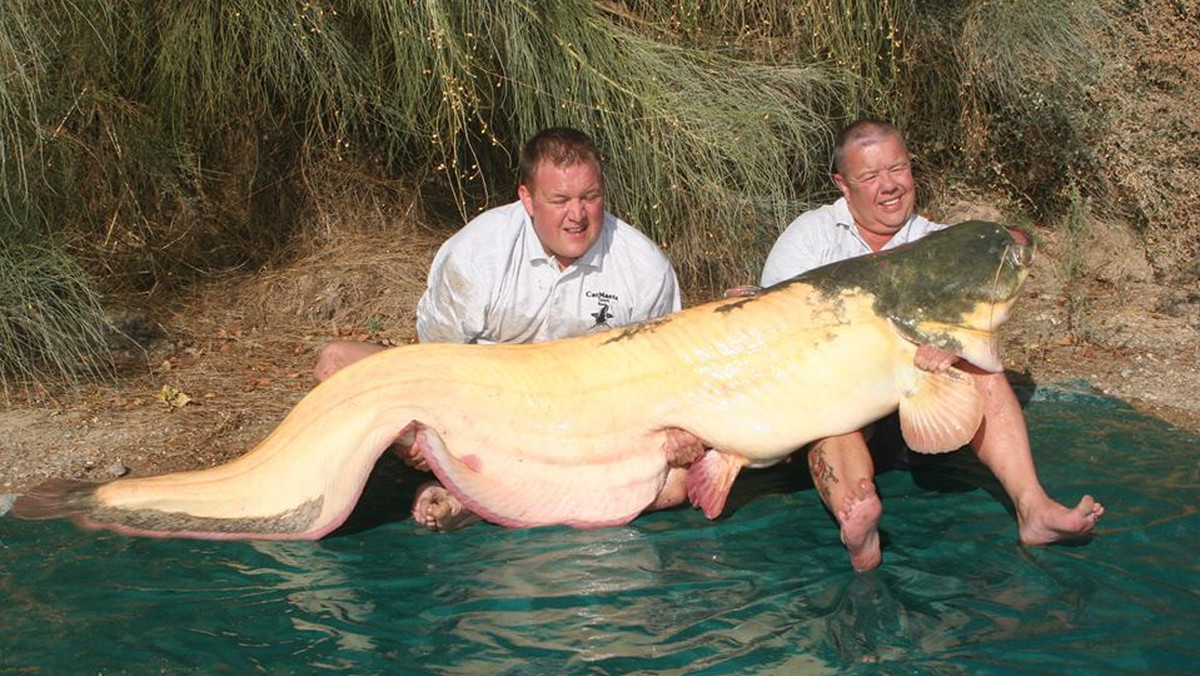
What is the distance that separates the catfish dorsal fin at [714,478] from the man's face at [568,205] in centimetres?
104

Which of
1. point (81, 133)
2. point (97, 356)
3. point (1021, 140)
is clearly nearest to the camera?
point (97, 356)

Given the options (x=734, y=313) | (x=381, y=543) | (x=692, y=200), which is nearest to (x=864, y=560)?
(x=734, y=313)

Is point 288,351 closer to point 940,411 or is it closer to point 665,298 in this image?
point 665,298

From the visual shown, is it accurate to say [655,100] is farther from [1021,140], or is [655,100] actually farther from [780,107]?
[1021,140]

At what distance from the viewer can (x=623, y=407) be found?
4227 millimetres

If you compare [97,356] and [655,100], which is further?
[655,100]

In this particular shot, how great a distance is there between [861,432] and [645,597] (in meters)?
0.99

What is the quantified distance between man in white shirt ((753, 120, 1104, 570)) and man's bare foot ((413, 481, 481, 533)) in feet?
4.02

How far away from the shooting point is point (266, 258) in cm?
747

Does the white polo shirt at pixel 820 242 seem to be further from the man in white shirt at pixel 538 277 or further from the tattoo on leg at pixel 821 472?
the tattoo on leg at pixel 821 472

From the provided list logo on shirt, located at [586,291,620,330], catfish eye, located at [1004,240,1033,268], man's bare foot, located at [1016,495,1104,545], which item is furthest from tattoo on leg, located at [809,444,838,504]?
logo on shirt, located at [586,291,620,330]

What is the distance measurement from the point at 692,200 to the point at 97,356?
3120 millimetres

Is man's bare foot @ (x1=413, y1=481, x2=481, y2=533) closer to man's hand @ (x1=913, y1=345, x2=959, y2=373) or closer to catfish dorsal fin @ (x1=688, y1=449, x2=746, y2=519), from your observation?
catfish dorsal fin @ (x1=688, y1=449, x2=746, y2=519)

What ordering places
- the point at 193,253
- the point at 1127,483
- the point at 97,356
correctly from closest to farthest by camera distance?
the point at 1127,483 < the point at 97,356 < the point at 193,253
